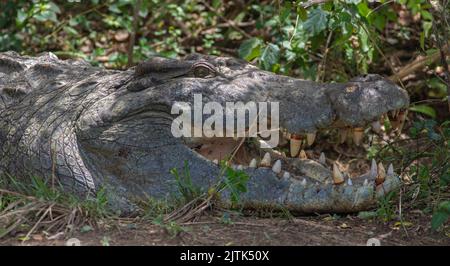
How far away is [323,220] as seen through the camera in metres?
3.99

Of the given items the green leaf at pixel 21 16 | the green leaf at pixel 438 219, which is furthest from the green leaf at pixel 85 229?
the green leaf at pixel 21 16

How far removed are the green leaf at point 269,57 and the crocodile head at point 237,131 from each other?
1364 millimetres

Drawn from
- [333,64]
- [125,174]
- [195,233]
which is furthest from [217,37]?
[195,233]

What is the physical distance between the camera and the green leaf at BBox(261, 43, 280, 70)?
587 cm

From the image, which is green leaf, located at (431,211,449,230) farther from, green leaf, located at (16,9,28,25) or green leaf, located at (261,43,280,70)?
green leaf, located at (16,9,28,25)

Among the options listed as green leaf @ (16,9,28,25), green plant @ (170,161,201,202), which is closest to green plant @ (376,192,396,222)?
green plant @ (170,161,201,202)

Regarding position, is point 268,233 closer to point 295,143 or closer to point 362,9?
point 295,143

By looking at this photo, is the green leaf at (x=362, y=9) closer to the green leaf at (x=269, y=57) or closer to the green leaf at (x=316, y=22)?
the green leaf at (x=316, y=22)

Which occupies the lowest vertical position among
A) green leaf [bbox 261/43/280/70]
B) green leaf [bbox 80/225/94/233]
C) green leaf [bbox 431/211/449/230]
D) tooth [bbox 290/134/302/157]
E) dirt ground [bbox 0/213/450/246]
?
dirt ground [bbox 0/213/450/246]

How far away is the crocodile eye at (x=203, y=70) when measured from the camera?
14.2ft

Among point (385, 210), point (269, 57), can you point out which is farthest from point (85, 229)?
point (269, 57)

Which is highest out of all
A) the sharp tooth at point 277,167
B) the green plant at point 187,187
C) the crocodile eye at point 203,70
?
the crocodile eye at point 203,70
